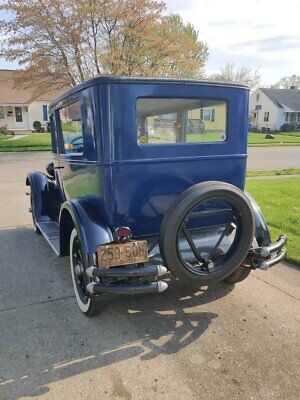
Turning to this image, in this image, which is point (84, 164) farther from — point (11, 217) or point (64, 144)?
point (11, 217)

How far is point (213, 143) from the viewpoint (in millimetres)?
3342

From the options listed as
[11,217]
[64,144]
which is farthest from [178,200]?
[11,217]

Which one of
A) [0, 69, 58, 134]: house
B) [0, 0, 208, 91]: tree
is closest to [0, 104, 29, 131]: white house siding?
[0, 69, 58, 134]: house

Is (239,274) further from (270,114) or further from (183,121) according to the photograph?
(270,114)

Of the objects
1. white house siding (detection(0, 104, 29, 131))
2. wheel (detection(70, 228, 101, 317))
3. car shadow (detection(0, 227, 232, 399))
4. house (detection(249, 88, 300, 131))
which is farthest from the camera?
house (detection(249, 88, 300, 131))

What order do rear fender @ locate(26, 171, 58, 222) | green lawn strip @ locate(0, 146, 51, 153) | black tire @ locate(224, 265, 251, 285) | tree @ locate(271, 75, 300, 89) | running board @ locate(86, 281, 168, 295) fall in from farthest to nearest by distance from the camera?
1. tree @ locate(271, 75, 300, 89)
2. green lawn strip @ locate(0, 146, 51, 153)
3. rear fender @ locate(26, 171, 58, 222)
4. black tire @ locate(224, 265, 251, 285)
5. running board @ locate(86, 281, 168, 295)

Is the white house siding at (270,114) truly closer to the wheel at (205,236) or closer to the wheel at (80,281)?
the wheel at (205,236)

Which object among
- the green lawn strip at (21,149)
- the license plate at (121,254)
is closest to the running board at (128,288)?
the license plate at (121,254)

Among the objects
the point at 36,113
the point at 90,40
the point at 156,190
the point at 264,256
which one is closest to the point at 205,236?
the point at 264,256

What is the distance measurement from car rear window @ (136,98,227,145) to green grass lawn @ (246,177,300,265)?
2074 millimetres

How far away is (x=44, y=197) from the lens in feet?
17.1

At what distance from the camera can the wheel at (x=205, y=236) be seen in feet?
8.82

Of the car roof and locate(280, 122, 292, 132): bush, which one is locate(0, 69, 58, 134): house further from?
the car roof

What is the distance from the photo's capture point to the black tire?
348 cm
